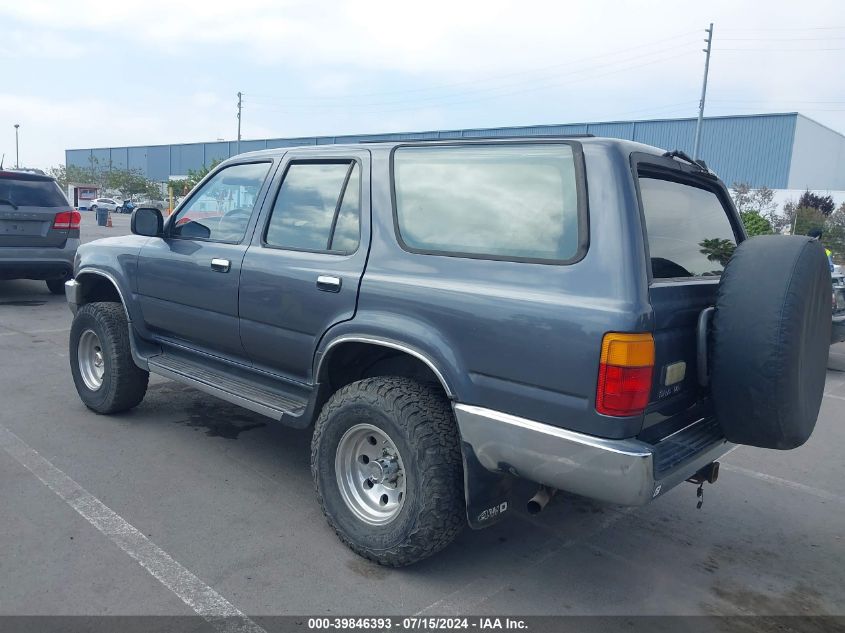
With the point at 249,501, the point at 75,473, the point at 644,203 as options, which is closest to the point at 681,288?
the point at 644,203

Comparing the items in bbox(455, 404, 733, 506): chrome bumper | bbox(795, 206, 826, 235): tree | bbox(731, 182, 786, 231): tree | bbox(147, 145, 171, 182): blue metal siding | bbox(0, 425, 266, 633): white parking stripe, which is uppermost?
bbox(147, 145, 171, 182): blue metal siding

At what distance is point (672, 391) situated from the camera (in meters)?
2.81

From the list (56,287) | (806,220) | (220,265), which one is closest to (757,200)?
(806,220)

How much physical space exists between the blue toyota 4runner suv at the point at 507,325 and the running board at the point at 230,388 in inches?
1.0

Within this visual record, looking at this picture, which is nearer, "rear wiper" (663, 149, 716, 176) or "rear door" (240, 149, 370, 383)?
"rear wiper" (663, 149, 716, 176)

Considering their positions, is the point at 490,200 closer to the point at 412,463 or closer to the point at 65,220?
the point at 412,463

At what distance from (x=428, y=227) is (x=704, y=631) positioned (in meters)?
2.10

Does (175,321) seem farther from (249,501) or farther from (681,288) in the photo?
(681,288)

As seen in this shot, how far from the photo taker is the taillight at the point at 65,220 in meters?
9.62

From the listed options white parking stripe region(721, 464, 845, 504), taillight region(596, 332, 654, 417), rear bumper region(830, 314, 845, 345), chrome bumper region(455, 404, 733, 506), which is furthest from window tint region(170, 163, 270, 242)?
rear bumper region(830, 314, 845, 345)

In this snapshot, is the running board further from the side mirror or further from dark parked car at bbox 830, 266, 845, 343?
dark parked car at bbox 830, 266, 845, 343

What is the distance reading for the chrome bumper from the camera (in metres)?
2.53

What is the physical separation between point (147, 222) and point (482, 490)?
9.37 ft

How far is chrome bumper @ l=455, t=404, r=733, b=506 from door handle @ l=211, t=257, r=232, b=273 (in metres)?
1.81
